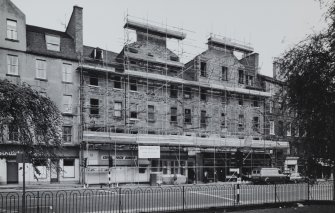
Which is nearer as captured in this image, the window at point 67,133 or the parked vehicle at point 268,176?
the window at point 67,133

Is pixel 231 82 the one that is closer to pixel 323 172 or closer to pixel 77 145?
pixel 77 145

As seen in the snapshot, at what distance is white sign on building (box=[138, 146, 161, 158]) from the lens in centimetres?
3606

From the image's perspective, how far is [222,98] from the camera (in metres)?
46.5

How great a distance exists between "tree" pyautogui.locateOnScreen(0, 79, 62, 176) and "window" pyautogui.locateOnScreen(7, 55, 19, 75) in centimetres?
1703

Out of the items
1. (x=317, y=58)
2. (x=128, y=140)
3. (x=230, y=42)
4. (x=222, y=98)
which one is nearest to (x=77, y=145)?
(x=128, y=140)

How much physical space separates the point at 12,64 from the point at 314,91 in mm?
28037

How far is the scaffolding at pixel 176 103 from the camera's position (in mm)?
37656

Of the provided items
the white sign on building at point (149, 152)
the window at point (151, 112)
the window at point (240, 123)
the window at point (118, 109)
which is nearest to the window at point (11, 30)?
the window at point (118, 109)

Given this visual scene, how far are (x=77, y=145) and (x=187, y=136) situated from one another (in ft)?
37.3

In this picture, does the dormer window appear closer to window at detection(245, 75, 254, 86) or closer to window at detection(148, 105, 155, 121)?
window at detection(148, 105, 155, 121)

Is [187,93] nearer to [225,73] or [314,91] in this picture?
[225,73]

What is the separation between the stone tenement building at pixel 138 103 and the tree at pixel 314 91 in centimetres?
2159

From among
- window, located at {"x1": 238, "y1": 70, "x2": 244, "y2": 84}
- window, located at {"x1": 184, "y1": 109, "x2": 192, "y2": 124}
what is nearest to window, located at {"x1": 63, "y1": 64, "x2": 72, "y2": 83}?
window, located at {"x1": 184, "y1": 109, "x2": 192, "y2": 124}

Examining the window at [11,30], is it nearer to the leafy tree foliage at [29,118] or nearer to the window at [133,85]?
the window at [133,85]
